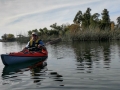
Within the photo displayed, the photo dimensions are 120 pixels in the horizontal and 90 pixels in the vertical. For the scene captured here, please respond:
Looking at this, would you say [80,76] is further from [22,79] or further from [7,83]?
[7,83]

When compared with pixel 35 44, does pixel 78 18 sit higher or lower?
higher

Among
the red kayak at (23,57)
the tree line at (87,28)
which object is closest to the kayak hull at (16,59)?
the red kayak at (23,57)

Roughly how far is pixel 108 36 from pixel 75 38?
6.77 meters

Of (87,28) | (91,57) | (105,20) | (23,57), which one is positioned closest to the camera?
(23,57)

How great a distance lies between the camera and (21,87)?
6129 millimetres

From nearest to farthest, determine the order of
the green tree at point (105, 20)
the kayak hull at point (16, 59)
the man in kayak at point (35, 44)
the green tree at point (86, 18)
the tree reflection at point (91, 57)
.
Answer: the tree reflection at point (91, 57), the kayak hull at point (16, 59), the man in kayak at point (35, 44), the green tree at point (105, 20), the green tree at point (86, 18)

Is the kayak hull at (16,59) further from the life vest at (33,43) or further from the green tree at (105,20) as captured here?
the green tree at (105,20)

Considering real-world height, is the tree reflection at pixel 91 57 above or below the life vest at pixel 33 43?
below

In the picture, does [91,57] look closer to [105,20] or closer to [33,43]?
[33,43]

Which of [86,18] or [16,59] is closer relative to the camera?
[16,59]

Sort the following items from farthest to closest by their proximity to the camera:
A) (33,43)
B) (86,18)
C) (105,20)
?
(86,18) → (105,20) → (33,43)

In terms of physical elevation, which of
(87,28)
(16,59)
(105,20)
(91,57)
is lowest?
(91,57)

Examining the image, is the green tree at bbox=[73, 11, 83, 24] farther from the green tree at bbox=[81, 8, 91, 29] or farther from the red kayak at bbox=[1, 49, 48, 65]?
the red kayak at bbox=[1, 49, 48, 65]

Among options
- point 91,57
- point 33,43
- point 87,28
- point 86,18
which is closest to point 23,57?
point 33,43
